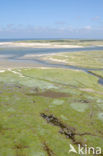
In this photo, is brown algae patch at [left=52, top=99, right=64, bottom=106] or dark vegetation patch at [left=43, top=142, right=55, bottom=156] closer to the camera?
dark vegetation patch at [left=43, top=142, right=55, bottom=156]

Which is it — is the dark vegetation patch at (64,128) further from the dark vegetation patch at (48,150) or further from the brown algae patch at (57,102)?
the brown algae patch at (57,102)

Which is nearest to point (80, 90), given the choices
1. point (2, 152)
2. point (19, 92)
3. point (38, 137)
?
point (19, 92)

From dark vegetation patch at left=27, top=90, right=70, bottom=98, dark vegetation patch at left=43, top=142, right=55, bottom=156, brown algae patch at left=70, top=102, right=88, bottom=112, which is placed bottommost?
dark vegetation patch at left=43, top=142, right=55, bottom=156

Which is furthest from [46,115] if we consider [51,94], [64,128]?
[51,94]

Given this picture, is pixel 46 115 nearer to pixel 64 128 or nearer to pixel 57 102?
pixel 64 128

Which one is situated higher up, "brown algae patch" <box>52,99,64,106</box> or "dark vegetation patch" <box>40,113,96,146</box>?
"brown algae patch" <box>52,99,64,106</box>

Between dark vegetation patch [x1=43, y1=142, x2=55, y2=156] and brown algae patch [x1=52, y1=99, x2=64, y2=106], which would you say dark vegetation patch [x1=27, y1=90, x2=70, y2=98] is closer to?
brown algae patch [x1=52, y1=99, x2=64, y2=106]

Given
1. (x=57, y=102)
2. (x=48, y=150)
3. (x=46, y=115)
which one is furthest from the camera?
(x=57, y=102)

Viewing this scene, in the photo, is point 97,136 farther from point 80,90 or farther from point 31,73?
point 31,73

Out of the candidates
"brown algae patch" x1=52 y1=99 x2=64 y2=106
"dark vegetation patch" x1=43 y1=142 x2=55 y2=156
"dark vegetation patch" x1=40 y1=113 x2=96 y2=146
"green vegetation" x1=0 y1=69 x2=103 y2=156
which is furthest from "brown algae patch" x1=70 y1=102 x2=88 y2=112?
"dark vegetation patch" x1=43 y1=142 x2=55 y2=156
